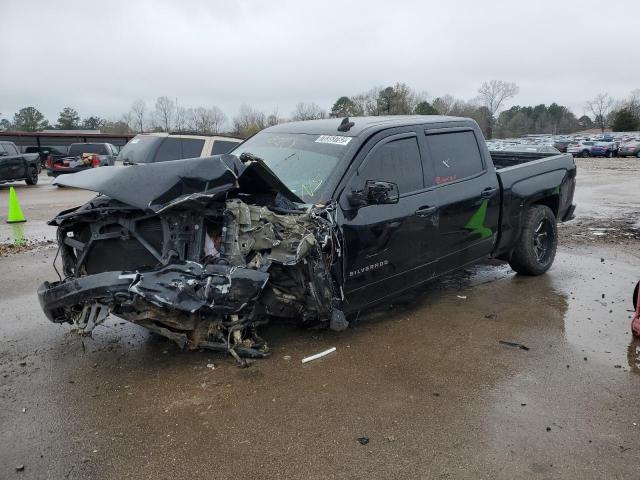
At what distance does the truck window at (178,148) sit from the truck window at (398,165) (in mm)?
7676

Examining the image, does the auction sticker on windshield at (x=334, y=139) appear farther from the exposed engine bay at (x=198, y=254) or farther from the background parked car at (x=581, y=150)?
the background parked car at (x=581, y=150)

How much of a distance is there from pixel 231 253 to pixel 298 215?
581 mm

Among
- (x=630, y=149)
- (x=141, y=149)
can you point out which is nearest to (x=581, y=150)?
(x=630, y=149)

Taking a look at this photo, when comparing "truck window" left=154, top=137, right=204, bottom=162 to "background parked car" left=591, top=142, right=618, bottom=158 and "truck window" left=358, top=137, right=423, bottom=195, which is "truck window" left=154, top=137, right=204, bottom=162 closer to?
"truck window" left=358, top=137, right=423, bottom=195

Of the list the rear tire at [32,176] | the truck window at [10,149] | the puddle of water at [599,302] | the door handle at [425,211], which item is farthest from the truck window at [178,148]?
the rear tire at [32,176]

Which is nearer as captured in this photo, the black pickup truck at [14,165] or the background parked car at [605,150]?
the black pickup truck at [14,165]

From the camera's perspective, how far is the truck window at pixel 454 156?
16.3 ft

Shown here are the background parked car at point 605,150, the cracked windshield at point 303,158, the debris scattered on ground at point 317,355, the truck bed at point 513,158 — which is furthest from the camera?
the background parked car at point 605,150

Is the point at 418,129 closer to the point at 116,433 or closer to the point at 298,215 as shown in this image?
the point at 298,215

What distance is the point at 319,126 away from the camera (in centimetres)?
502

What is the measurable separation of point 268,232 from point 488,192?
8.85 ft

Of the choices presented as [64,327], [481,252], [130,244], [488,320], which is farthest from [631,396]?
[64,327]

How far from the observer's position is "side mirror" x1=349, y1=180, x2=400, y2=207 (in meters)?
3.98

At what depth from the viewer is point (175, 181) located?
360cm
